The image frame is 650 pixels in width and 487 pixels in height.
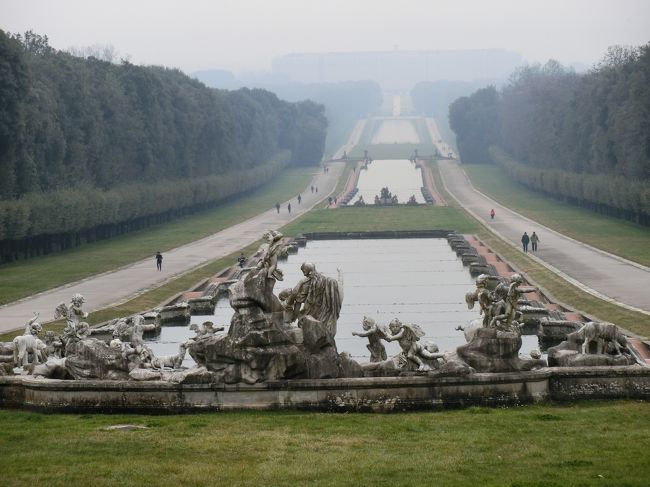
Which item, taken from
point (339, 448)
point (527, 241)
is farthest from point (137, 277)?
point (339, 448)

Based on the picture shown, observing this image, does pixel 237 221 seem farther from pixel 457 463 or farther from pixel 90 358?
pixel 457 463

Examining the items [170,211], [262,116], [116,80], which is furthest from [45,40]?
[262,116]

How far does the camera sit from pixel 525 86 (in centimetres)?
14750

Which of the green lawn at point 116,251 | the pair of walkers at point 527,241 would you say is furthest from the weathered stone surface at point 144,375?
the pair of walkers at point 527,241

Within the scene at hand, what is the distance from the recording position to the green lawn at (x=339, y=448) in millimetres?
17438

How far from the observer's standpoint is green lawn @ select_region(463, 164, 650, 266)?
66.7 metres

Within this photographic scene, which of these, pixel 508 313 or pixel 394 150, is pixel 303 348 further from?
pixel 394 150

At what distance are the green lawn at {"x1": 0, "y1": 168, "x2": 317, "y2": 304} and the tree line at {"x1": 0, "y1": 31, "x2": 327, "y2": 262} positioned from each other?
168cm

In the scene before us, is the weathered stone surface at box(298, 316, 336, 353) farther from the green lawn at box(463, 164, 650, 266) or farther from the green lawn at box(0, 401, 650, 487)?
the green lawn at box(463, 164, 650, 266)

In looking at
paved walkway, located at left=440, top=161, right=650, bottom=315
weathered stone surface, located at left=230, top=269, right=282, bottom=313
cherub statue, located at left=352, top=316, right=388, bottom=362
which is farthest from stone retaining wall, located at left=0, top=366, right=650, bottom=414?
paved walkway, located at left=440, top=161, right=650, bottom=315

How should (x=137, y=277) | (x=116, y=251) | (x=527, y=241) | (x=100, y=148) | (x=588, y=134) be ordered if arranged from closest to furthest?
(x=137, y=277)
(x=527, y=241)
(x=116, y=251)
(x=100, y=148)
(x=588, y=134)

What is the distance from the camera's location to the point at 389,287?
166ft

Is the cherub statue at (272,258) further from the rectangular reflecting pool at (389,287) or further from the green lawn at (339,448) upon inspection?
the green lawn at (339,448)

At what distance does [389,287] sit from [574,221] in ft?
131
